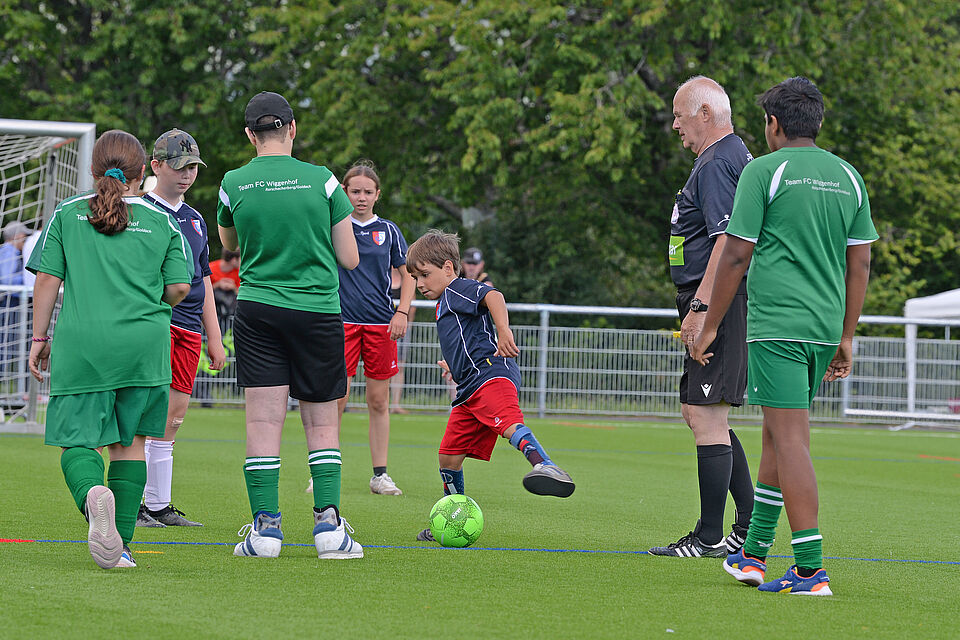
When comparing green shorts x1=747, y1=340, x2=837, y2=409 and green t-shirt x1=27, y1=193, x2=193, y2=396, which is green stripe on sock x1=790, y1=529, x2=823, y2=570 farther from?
green t-shirt x1=27, y1=193, x2=193, y2=396

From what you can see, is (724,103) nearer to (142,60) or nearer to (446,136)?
(446,136)

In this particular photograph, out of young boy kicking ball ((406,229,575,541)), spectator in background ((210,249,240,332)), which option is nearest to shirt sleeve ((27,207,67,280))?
young boy kicking ball ((406,229,575,541))

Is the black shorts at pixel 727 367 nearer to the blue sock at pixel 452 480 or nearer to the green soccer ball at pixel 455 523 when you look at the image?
the green soccer ball at pixel 455 523

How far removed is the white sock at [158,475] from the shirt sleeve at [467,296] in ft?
5.47

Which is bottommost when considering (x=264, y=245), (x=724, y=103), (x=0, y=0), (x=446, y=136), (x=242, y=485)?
(x=242, y=485)

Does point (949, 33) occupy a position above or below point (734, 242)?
above

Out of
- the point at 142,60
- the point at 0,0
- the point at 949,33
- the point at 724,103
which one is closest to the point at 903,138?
the point at 949,33

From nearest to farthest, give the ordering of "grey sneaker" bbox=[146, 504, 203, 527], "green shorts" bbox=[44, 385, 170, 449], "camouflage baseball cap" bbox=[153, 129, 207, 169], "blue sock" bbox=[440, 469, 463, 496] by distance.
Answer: "green shorts" bbox=[44, 385, 170, 449]
"camouflage baseball cap" bbox=[153, 129, 207, 169]
"grey sneaker" bbox=[146, 504, 203, 527]
"blue sock" bbox=[440, 469, 463, 496]

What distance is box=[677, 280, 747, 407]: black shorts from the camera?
17.9 feet

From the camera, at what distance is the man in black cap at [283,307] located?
5160 mm

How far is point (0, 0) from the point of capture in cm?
2306

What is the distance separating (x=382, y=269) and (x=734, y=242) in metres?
4.13

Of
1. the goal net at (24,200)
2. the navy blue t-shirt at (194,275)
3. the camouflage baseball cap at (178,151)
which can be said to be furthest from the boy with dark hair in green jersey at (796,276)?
the goal net at (24,200)

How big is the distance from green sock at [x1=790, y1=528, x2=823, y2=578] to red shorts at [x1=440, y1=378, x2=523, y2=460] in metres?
1.77
